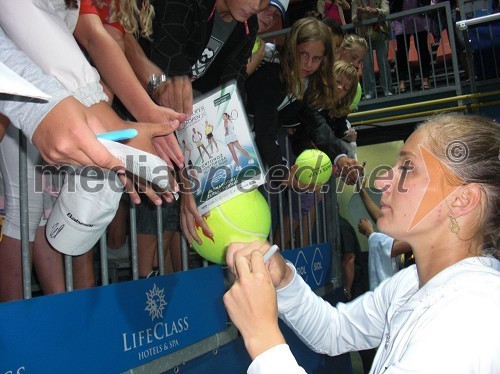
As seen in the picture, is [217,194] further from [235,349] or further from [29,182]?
[235,349]

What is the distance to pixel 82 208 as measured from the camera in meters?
1.53

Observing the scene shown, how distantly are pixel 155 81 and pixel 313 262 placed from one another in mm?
2359

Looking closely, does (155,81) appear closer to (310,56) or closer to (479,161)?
(479,161)

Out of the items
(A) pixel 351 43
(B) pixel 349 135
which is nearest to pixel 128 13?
(B) pixel 349 135

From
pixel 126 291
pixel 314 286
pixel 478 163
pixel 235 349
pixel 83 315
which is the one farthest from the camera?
pixel 314 286

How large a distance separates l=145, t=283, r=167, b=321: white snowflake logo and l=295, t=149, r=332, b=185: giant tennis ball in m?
1.50

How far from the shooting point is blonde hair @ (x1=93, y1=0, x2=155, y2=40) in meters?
1.59

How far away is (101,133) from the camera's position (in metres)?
0.91

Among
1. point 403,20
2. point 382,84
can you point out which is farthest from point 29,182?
point 403,20

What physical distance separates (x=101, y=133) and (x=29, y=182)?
974 mm

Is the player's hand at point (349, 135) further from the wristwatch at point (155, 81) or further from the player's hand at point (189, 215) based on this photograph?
the wristwatch at point (155, 81)

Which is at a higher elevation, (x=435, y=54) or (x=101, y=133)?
(x=435, y=54)

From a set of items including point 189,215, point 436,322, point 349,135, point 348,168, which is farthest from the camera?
point 349,135

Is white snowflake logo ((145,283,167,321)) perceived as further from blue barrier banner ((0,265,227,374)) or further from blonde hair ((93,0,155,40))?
blonde hair ((93,0,155,40))
